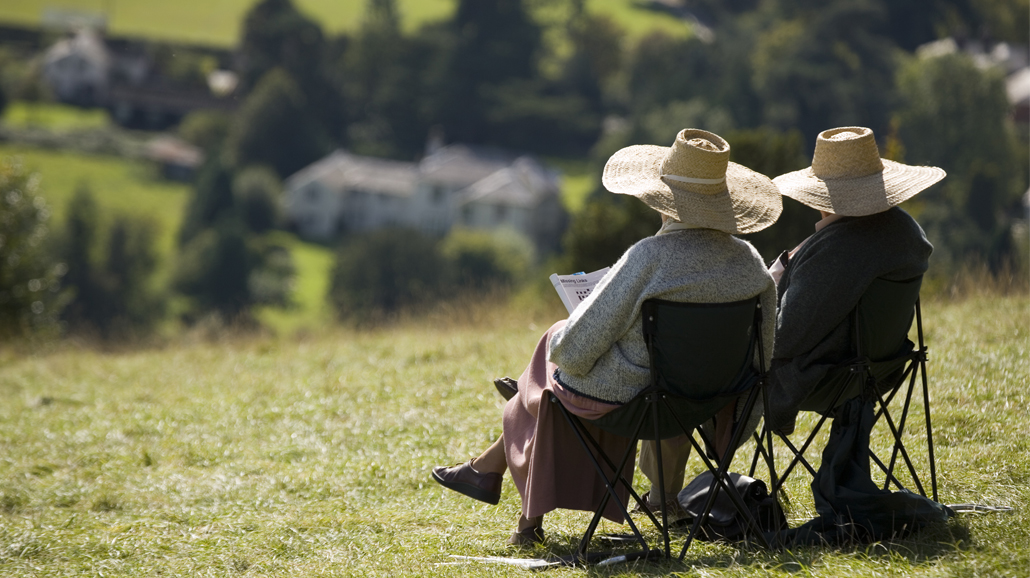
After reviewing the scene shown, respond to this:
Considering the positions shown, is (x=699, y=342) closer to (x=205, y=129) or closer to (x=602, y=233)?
(x=602, y=233)

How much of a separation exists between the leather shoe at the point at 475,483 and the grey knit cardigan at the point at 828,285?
999 millimetres

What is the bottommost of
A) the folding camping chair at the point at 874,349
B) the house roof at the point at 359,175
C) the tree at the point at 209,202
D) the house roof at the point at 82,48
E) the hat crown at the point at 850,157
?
the folding camping chair at the point at 874,349

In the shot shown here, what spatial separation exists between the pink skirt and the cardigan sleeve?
5.8 inches

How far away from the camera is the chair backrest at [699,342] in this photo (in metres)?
3.02

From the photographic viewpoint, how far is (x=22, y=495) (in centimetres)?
489

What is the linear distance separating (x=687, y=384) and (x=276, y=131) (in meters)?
87.6

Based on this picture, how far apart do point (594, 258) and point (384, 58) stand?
66.9 metres

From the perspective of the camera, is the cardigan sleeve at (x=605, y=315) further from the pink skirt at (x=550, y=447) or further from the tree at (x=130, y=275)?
the tree at (x=130, y=275)

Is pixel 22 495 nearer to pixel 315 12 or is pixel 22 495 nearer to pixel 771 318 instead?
pixel 771 318

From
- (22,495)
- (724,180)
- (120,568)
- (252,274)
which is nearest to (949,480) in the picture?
(724,180)

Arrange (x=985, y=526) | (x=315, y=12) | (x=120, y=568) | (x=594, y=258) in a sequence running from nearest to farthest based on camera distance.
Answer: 1. (x=985, y=526)
2. (x=120, y=568)
3. (x=594, y=258)
4. (x=315, y=12)

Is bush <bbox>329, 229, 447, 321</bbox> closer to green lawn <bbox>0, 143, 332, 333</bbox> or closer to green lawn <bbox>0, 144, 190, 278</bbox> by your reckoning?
green lawn <bbox>0, 143, 332, 333</bbox>

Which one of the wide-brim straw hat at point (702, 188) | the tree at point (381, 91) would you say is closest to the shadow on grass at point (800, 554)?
the wide-brim straw hat at point (702, 188)

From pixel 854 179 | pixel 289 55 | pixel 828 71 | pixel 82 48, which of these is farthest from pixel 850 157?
pixel 82 48
